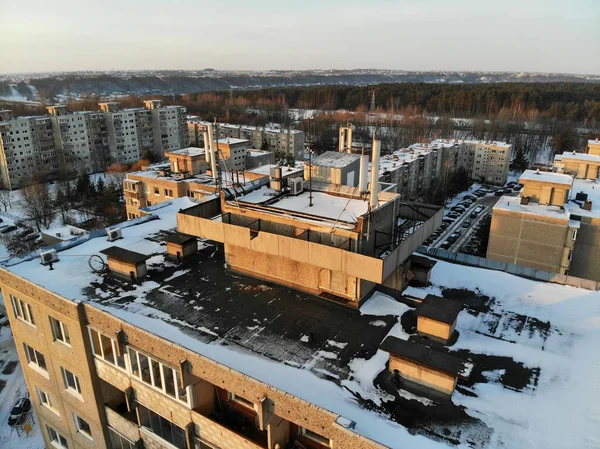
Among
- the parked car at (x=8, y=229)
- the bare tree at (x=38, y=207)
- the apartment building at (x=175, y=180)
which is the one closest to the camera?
the apartment building at (x=175, y=180)

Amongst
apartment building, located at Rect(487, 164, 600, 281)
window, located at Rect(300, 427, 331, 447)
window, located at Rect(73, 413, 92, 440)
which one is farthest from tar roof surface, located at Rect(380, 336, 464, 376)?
apartment building, located at Rect(487, 164, 600, 281)

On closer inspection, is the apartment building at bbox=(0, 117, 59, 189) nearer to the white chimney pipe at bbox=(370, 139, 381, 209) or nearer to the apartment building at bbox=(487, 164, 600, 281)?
the apartment building at bbox=(487, 164, 600, 281)

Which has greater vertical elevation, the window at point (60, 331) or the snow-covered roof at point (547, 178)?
the snow-covered roof at point (547, 178)

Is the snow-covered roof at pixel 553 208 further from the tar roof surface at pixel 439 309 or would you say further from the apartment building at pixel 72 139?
the apartment building at pixel 72 139

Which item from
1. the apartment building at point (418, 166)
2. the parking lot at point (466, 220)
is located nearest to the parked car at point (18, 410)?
the parking lot at point (466, 220)

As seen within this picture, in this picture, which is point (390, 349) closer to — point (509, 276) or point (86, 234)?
point (509, 276)

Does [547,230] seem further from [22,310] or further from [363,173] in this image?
[22,310]

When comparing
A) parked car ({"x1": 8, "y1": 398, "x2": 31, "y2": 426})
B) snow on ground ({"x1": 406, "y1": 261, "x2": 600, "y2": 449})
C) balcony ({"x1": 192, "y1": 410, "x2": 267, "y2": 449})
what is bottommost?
parked car ({"x1": 8, "y1": 398, "x2": 31, "y2": 426})

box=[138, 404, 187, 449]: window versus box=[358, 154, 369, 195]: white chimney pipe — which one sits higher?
box=[358, 154, 369, 195]: white chimney pipe
